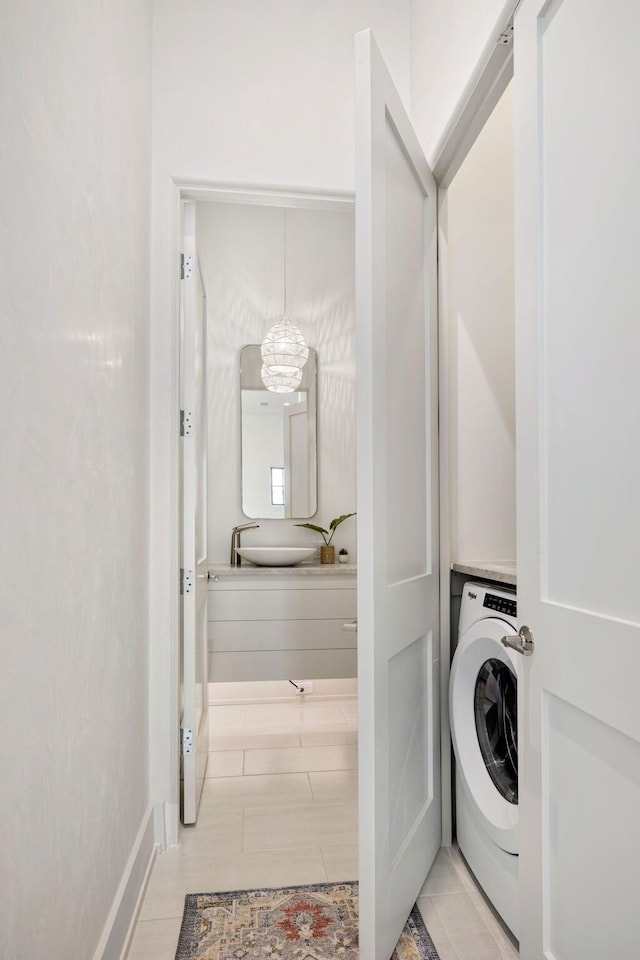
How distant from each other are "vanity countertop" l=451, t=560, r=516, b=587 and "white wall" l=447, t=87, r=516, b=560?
0.03 meters

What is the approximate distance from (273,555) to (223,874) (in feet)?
5.78

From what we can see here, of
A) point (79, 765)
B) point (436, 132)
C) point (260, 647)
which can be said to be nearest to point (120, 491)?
point (79, 765)

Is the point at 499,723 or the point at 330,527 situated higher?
the point at 330,527

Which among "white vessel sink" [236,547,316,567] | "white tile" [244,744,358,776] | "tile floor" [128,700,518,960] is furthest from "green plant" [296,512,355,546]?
"white tile" [244,744,358,776]

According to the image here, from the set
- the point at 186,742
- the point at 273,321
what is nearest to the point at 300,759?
the point at 186,742

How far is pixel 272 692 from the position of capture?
12.9 ft

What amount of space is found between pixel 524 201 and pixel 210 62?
1513mm

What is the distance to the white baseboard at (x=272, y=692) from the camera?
3885mm

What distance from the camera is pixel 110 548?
158 cm

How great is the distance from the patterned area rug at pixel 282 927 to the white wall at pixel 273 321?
222cm

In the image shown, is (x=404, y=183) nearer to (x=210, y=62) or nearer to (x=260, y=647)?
(x=210, y=62)

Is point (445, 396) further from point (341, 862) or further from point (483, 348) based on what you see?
point (341, 862)

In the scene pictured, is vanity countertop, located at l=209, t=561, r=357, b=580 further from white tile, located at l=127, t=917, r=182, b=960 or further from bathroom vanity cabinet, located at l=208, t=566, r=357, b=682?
white tile, located at l=127, t=917, r=182, b=960

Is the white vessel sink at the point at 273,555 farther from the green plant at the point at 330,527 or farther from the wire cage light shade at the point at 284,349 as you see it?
the wire cage light shade at the point at 284,349
